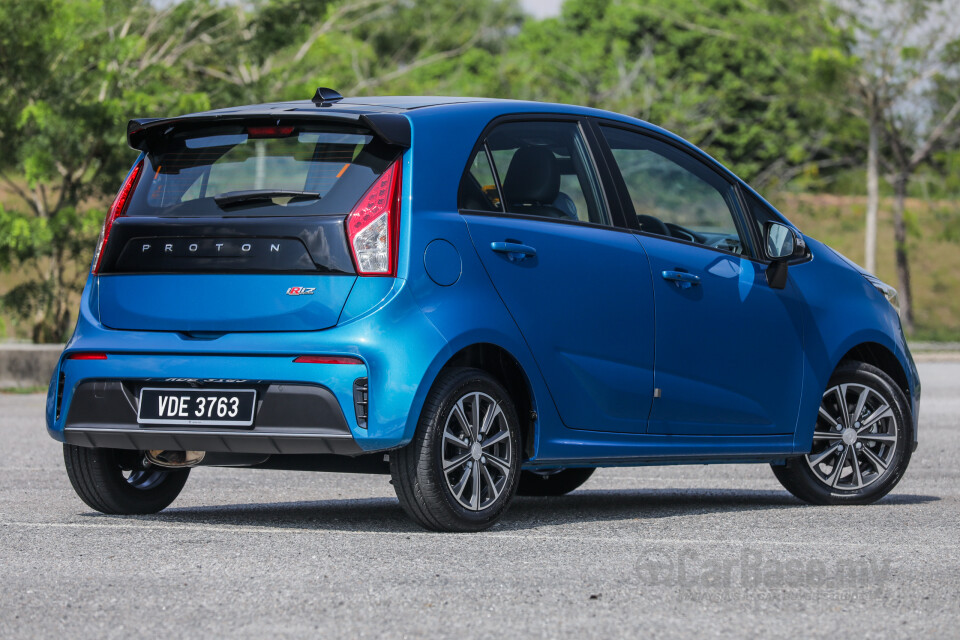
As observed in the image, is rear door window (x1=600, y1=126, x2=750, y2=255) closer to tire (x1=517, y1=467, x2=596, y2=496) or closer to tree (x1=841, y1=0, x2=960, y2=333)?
tire (x1=517, y1=467, x2=596, y2=496)

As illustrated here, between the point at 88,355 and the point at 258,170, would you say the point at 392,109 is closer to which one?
the point at 258,170

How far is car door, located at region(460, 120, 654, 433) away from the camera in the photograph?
605 cm

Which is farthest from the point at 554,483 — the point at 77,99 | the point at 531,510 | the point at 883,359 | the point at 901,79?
the point at 901,79

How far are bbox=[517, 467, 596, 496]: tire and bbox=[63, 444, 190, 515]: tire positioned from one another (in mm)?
1920

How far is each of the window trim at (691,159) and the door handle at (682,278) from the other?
18 centimetres

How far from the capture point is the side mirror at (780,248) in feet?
23.9

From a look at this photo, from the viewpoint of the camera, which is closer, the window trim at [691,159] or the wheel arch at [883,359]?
the window trim at [691,159]

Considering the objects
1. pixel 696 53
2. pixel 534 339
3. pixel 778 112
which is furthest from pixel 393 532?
pixel 696 53

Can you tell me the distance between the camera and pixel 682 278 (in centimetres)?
676

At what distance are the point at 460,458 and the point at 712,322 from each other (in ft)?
5.46

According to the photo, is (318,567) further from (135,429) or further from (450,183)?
(450,183)

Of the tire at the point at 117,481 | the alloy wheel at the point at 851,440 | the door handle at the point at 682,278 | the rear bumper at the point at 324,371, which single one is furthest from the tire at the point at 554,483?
the rear bumper at the point at 324,371

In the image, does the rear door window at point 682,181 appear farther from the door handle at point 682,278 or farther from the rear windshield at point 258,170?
the rear windshield at point 258,170

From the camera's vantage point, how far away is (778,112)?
157 ft
